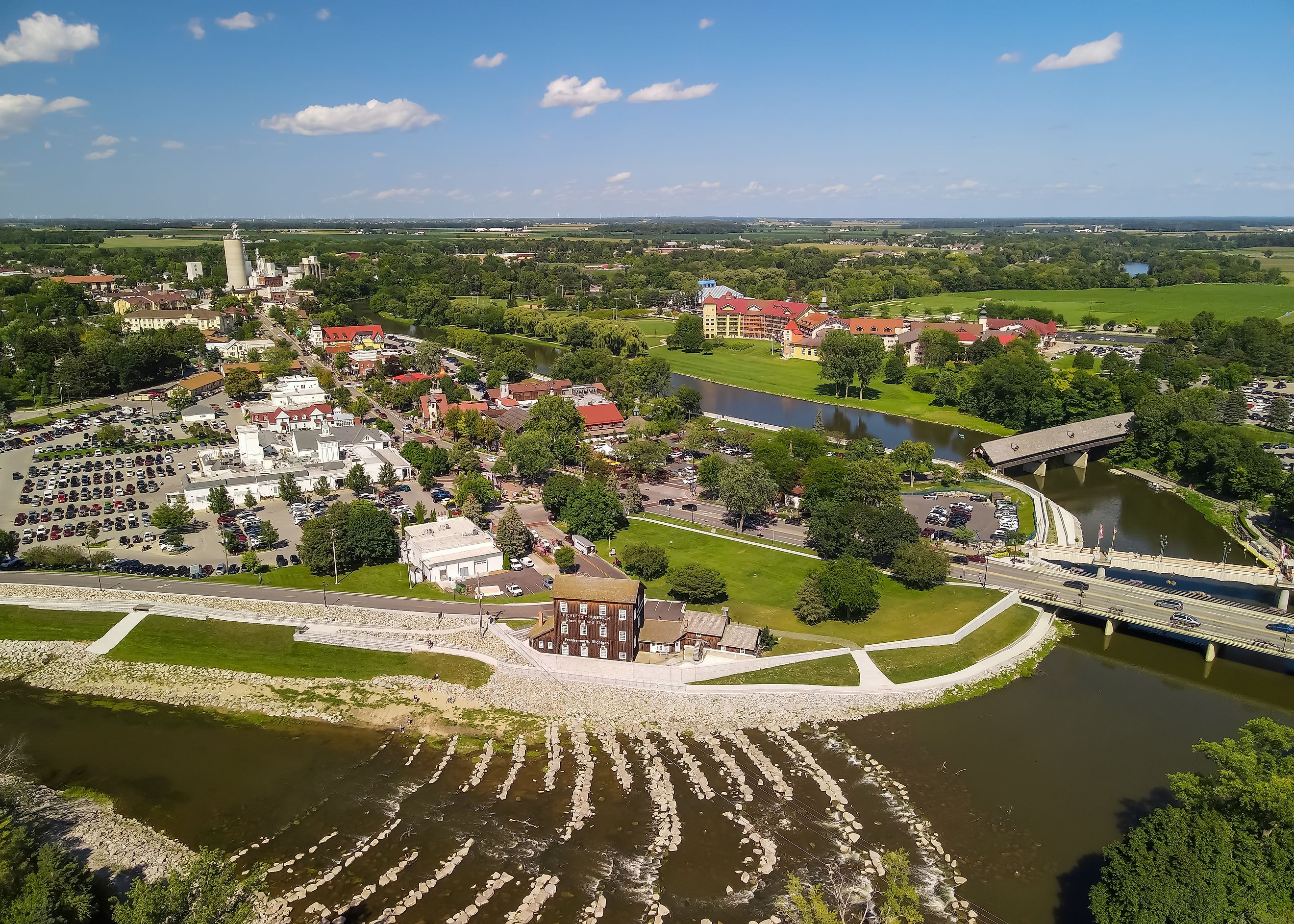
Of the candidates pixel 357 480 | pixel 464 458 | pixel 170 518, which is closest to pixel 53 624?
pixel 170 518

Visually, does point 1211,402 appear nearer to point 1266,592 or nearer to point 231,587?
point 1266,592

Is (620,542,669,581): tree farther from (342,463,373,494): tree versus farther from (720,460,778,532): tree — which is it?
(342,463,373,494): tree

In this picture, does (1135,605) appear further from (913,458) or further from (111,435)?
(111,435)

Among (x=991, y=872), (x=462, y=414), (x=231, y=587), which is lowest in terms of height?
(x=991, y=872)

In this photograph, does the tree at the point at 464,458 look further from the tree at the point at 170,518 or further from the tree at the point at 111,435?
the tree at the point at 111,435

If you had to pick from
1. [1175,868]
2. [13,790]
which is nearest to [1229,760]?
[1175,868]

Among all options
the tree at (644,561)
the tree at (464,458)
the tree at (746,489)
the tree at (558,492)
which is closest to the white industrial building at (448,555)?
the tree at (558,492)
